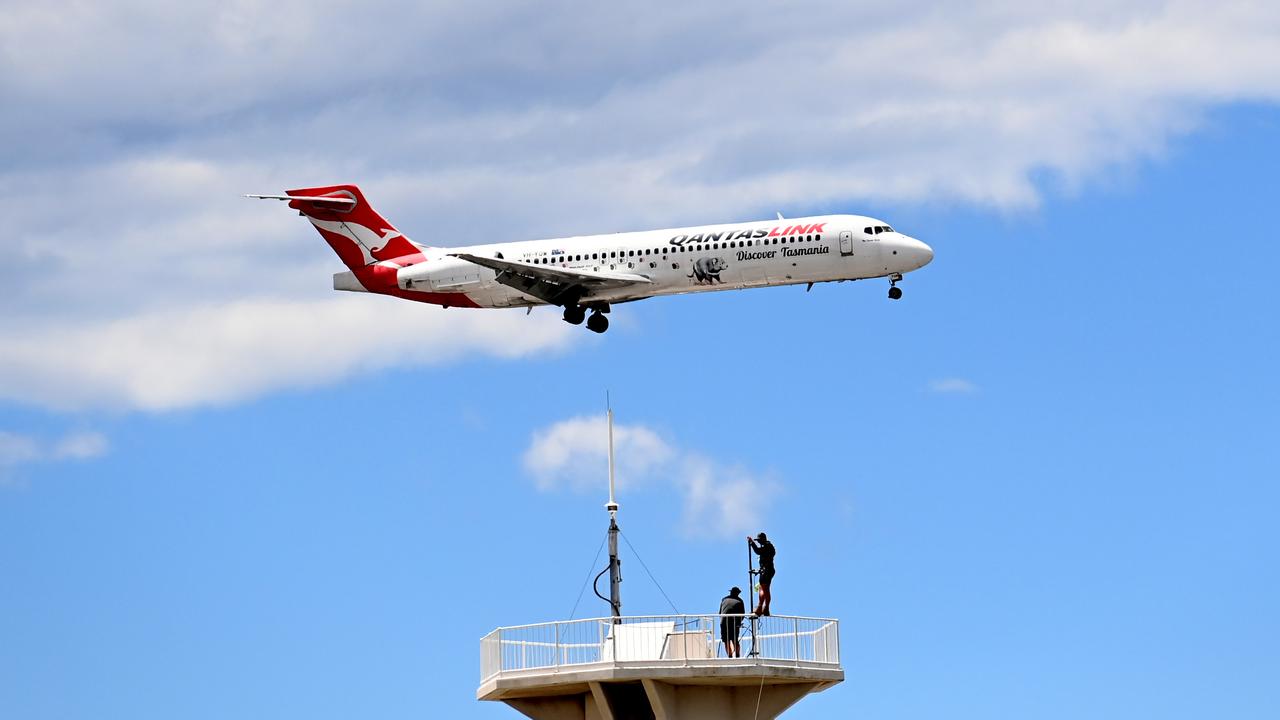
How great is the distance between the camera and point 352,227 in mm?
85938

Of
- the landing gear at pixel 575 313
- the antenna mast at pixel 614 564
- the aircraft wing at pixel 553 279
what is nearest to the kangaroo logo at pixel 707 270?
the aircraft wing at pixel 553 279

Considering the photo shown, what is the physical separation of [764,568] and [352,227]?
2046 inches

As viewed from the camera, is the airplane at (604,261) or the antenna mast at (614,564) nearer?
the antenna mast at (614,564)

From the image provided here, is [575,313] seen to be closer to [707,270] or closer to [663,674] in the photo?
[707,270]

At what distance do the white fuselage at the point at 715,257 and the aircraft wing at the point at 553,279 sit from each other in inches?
13.0

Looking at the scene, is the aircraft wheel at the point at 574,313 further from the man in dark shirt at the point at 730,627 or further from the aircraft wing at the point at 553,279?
the man in dark shirt at the point at 730,627

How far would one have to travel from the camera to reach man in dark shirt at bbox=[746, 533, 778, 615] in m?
36.0

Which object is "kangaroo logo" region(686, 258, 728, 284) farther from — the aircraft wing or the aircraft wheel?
the aircraft wheel

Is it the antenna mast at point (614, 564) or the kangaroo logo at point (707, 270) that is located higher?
the kangaroo logo at point (707, 270)

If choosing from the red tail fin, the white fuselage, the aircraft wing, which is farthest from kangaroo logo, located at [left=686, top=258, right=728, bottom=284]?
the red tail fin

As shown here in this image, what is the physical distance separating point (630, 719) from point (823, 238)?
128 ft

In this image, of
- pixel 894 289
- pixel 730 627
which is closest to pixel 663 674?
pixel 730 627

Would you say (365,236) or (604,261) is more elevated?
(365,236)

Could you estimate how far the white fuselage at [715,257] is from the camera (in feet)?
238
